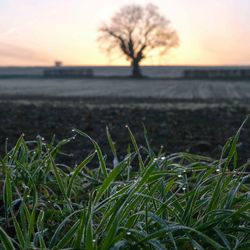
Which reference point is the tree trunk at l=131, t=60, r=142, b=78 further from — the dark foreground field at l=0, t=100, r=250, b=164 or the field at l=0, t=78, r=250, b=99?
the dark foreground field at l=0, t=100, r=250, b=164

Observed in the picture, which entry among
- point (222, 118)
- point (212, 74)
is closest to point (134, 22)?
point (212, 74)

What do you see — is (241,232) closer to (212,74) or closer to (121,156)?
(121,156)

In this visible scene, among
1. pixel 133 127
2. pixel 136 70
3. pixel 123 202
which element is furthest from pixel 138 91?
pixel 136 70

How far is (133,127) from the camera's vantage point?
1033 centimetres

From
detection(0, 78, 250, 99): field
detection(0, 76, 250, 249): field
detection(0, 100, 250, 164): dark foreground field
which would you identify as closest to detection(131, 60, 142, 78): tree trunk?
detection(0, 78, 250, 99): field

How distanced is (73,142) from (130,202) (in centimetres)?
638

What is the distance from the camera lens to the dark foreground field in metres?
7.91

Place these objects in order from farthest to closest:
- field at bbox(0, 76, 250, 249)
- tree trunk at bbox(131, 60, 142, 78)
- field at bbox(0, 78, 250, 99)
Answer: tree trunk at bbox(131, 60, 142, 78) → field at bbox(0, 78, 250, 99) → field at bbox(0, 76, 250, 249)

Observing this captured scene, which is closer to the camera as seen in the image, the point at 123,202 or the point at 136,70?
the point at 123,202

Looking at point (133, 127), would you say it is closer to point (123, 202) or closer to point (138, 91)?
point (123, 202)

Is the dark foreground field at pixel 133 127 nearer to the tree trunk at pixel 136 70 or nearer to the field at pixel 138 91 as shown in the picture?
the field at pixel 138 91

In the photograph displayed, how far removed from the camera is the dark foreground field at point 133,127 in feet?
26.0

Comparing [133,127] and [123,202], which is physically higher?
[123,202]

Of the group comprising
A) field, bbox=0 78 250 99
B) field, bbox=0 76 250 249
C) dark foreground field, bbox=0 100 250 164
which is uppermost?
field, bbox=0 76 250 249
